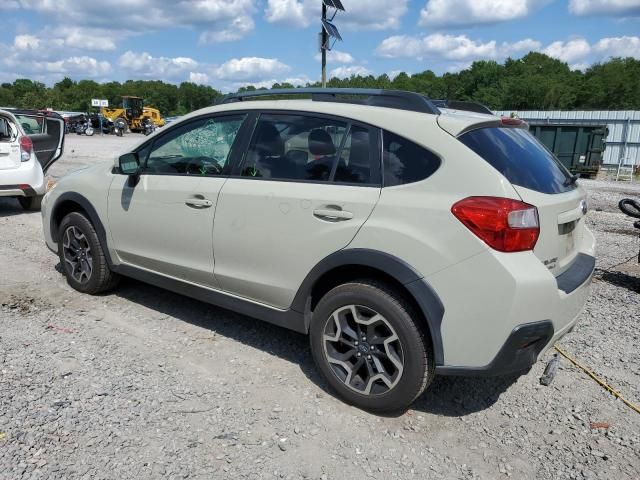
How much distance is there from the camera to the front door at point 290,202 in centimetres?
304

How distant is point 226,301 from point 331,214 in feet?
3.81

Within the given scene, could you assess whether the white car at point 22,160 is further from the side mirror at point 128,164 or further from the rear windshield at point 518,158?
the rear windshield at point 518,158

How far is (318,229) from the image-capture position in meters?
3.10

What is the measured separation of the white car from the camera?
26.7 feet

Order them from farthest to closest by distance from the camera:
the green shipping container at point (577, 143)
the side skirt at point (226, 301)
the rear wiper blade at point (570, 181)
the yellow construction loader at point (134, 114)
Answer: the yellow construction loader at point (134, 114)
the green shipping container at point (577, 143)
the side skirt at point (226, 301)
the rear wiper blade at point (570, 181)

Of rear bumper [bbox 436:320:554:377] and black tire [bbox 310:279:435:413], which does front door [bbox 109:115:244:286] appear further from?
rear bumper [bbox 436:320:554:377]

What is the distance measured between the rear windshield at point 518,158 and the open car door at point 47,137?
8.48 meters

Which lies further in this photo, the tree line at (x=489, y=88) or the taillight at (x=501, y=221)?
the tree line at (x=489, y=88)

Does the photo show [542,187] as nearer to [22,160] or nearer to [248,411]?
[248,411]

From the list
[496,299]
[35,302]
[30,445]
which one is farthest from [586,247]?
[35,302]

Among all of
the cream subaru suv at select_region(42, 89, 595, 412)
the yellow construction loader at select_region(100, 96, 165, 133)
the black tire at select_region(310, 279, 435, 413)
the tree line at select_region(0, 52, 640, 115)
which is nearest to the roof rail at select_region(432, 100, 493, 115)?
the cream subaru suv at select_region(42, 89, 595, 412)

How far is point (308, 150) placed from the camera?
3.33 m

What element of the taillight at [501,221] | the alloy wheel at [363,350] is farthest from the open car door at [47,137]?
the taillight at [501,221]

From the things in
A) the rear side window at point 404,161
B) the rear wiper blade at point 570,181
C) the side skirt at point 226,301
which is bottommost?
the side skirt at point 226,301
